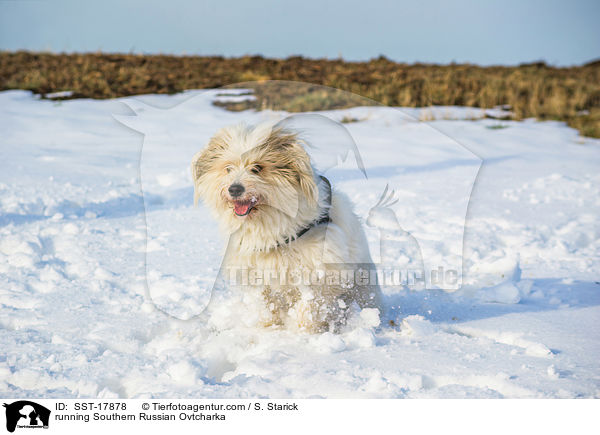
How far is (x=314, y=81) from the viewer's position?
12.9 m

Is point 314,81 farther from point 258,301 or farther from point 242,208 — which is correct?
point 242,208

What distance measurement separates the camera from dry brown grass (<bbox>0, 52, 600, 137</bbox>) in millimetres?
11070

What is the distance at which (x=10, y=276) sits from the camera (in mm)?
3781

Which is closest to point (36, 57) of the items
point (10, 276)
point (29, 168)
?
point (29, 168)

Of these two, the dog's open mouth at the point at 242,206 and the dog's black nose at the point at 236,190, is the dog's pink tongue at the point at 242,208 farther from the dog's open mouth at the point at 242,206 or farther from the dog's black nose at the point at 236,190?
the dog's black nose at the point at 236,190

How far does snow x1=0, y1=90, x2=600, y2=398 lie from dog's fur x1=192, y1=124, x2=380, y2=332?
149 mm

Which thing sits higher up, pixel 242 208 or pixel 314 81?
pixel 314 81

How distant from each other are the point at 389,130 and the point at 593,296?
2077 millimetres

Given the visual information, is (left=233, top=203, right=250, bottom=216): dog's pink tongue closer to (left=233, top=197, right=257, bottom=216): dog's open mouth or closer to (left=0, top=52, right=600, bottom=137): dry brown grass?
(left=233, top=197, right=257, bottom=216): dog's open mouth
